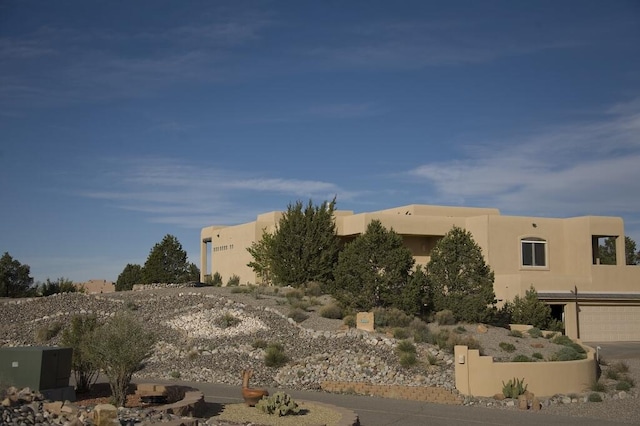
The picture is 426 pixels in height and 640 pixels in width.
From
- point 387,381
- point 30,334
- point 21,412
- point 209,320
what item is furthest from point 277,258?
point 21,412

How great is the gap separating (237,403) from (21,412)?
21.4 ft

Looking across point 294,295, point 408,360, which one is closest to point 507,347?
point 408,360

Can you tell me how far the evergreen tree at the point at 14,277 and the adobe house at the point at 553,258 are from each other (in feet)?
69.6

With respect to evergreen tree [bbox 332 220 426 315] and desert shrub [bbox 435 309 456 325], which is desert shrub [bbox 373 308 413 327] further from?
evergreen tree [bbox 332 220 426 315]

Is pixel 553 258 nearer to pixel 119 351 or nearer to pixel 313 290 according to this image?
pixel 313 290

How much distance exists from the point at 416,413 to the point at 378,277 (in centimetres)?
1677

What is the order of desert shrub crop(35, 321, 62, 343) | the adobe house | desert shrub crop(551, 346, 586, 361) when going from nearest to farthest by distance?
1. desert shrub crop(551, 346, 586, 361)
2. desert shrub crop(35, 321, 62, 343)
3. the adobe house

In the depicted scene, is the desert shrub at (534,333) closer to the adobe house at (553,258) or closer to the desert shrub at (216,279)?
the adobe house at (553,258)

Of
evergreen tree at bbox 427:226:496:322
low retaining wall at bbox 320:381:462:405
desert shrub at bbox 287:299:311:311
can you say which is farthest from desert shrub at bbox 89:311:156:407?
evergreen tree at bbox 427:226:496:322

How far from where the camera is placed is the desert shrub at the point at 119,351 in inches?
577

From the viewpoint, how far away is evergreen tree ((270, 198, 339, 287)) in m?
42.7

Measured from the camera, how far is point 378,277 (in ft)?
111

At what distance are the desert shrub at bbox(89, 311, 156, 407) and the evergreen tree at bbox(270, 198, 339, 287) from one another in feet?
87.9

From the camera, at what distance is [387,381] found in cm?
2216
